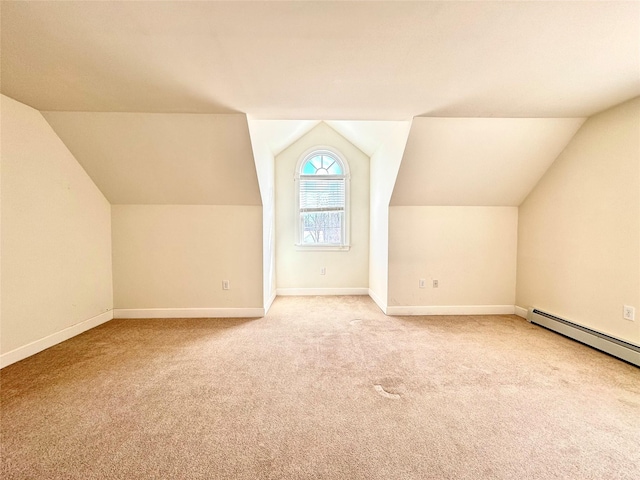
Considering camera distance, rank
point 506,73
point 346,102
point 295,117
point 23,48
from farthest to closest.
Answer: point 295,117 < point 346,102 < point 506,73 < point 23,48

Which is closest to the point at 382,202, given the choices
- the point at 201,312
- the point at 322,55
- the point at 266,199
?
the point at 266,199

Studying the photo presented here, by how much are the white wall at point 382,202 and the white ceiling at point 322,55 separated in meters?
0.70

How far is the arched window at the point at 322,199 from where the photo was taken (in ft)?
15.3

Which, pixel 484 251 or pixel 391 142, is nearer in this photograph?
pixel 391 142

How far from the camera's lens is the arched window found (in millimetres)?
4656

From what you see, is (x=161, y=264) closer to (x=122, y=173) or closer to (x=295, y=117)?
(x=122, y=173)

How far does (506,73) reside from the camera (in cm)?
194

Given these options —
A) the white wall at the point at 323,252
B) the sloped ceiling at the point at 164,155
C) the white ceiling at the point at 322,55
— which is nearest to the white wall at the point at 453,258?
the white wall at the point at 323,252

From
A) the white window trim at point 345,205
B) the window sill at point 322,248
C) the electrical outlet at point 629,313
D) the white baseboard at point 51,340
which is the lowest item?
the white baseboard at point 51,340

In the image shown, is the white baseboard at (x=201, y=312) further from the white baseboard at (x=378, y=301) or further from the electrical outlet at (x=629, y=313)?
the electrical outlet at (x=629, y=313)

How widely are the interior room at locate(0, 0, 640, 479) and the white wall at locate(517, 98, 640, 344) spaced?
0.02m

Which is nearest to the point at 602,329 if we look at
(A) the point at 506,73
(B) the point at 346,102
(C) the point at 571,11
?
(A) the point at 506,73

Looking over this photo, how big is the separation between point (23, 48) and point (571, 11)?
2996 mm

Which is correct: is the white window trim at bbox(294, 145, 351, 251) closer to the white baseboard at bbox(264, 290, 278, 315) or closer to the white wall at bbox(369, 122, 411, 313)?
the white wall at bbox(369, 122, 411, 313)
